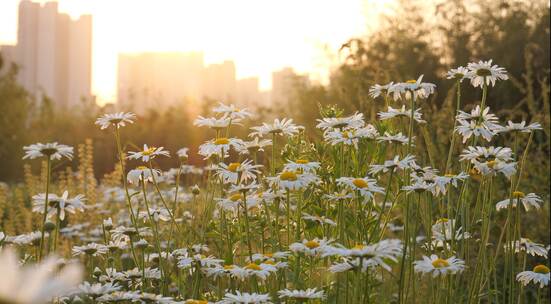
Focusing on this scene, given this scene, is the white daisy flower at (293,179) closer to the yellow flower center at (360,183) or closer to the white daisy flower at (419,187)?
the yellow flower center at (360,183)

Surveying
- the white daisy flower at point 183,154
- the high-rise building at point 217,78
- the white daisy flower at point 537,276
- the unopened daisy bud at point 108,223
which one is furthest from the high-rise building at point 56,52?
the white daisy flower at point 537,276

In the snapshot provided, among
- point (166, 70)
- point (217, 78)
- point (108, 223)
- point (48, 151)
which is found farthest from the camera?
point (166, 70)

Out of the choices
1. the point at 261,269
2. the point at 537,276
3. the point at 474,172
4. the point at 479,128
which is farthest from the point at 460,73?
the point at 261,269

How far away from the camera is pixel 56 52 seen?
4872 centimetres

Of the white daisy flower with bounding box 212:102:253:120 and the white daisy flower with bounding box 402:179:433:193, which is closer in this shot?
the white daisy flower with bounding box 402:179:433:193

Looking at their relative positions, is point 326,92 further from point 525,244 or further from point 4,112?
point 525,244

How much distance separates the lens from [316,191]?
2.82 m

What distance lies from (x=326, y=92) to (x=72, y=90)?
38.5 metres

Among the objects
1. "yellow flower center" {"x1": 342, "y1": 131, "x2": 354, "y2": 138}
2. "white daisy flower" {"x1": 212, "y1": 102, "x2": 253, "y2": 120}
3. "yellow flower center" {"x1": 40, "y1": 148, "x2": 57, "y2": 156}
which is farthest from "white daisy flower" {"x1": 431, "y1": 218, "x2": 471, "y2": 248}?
"yellow flower center" {"x1": 40, "y1": 148, "x2": 57, "y2": 156}

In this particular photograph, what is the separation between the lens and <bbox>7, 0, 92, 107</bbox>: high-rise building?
48344 mm

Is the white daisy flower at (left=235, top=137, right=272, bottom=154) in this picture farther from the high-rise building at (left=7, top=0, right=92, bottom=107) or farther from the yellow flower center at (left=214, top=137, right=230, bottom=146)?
the high-rise building at (left=7, top=0, right=92, bottom=107)

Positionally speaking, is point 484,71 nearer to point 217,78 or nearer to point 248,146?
point 248,146

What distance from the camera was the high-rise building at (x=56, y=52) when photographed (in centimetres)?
4834

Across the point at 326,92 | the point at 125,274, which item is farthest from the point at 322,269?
the point at 326,92
